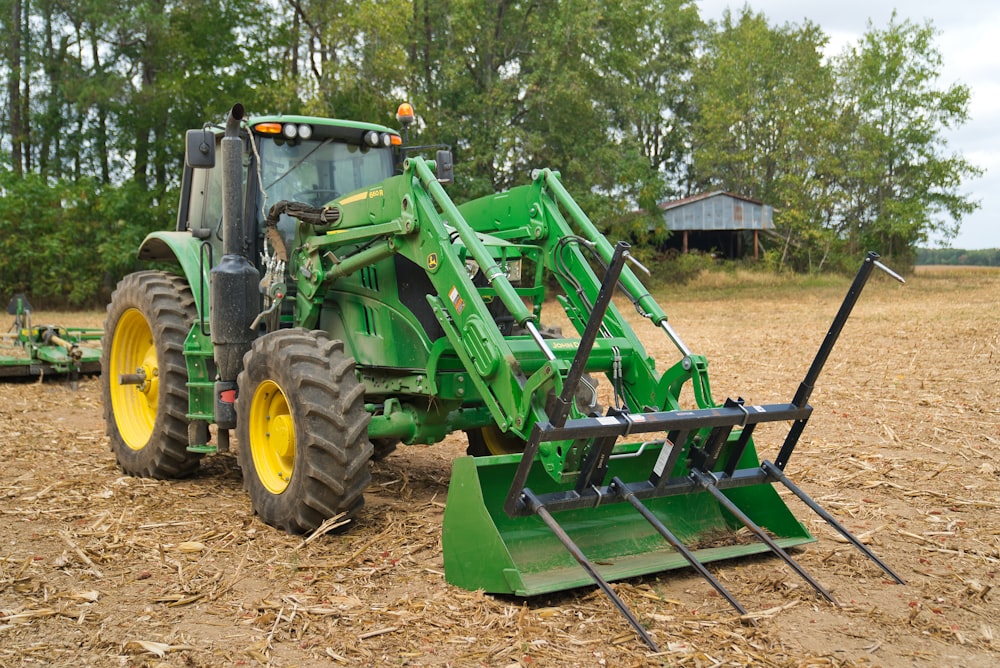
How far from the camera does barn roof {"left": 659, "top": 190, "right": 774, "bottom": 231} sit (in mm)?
34219

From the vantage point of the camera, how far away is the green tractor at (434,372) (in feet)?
14.8

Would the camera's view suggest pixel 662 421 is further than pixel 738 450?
No

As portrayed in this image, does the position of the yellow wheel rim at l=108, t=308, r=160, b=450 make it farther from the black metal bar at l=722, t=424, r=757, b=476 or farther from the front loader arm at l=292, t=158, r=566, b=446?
the black metal bar at l=722, t=424, r=757, b=476

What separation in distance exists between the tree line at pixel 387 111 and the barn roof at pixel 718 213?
76 cm

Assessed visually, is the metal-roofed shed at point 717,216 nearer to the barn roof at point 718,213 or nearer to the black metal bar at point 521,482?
the barn roof at point 718,213

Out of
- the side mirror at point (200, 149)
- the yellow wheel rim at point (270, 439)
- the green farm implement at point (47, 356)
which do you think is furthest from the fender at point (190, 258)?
the green farm implement at point (47, 356)

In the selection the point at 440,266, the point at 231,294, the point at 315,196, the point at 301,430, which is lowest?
the point at 301,430

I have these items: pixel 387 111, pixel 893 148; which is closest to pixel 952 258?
pixel 893 148

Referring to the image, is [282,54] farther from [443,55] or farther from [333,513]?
[333,513]

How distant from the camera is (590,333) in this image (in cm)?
394

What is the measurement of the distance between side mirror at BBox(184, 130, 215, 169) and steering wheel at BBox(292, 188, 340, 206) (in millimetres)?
812

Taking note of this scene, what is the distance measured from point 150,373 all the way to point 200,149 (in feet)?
6.92

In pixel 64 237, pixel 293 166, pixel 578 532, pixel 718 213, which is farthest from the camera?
pixel 718 213

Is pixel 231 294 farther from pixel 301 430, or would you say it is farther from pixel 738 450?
pixel 738 450
